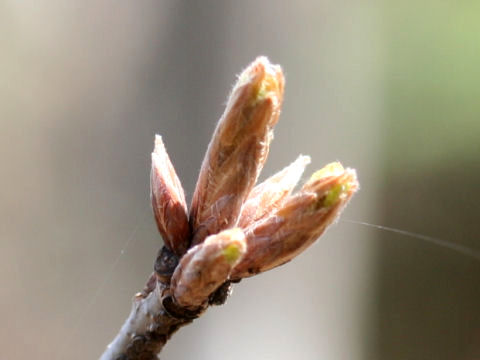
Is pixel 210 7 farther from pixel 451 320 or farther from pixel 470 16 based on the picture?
pixel 451 320

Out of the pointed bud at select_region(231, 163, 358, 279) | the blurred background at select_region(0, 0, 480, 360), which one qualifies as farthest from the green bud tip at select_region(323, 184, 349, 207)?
the blurred background at select_region(0, 0, 480, 360)

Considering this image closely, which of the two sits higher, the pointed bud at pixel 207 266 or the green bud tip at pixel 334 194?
the green bud tip at pixel 334 194

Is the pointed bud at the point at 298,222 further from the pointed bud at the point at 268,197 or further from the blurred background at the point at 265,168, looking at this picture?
the blurred background at the point at 265,168

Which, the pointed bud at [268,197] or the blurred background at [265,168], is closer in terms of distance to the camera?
the pointed bud at [268,197]

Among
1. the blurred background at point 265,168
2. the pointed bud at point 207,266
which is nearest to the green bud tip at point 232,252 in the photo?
the pointed bud at point 207,266

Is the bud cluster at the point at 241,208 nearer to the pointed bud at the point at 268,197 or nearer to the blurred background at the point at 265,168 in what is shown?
the pointed bud at the point at 268,197

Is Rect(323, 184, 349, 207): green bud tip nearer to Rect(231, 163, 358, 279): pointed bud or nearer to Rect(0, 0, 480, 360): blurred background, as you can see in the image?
Rect(231, 163, 358, 279): pointed bud
